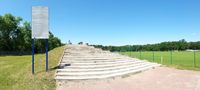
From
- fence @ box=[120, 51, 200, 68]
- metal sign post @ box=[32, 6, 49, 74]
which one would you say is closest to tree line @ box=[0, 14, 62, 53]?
fence @ box=[120, 51, 200, 68]

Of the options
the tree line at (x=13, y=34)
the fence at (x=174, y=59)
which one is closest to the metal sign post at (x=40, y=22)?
the fence at (x=174, y=59)

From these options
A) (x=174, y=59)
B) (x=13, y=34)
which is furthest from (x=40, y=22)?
(x=13, y=34)

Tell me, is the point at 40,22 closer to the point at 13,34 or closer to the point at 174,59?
the point at 174,59

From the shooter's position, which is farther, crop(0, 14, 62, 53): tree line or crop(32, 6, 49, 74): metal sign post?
crop(0, 14, 62, 53): tree line

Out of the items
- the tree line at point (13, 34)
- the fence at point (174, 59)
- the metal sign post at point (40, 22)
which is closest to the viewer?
the metal sign post at point (40, 22)

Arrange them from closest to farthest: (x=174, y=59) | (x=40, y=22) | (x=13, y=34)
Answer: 1. (x=40, y=22)
2. (x=174, y=59)
3. (x=13, y=34)

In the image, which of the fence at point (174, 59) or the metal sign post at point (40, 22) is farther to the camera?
the fence at point (174, 59)

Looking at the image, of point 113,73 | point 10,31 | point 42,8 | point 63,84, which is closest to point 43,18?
point 42,8

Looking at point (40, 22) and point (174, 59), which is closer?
point (40, 22)

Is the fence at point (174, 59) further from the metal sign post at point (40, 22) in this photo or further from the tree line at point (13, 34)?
the tree line at point (13, 34)

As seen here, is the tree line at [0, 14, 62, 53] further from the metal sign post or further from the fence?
the metal sign post

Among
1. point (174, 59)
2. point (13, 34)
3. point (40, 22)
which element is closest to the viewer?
point (40, 22)

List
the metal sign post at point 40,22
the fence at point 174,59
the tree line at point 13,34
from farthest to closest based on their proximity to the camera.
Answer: the tree line at point 13,34 → the fence at point 174,59 → the metal sign post at point 40,22

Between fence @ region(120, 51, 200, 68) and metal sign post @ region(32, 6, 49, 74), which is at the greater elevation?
metal sign post @ region(32, 6, 49, 74)
